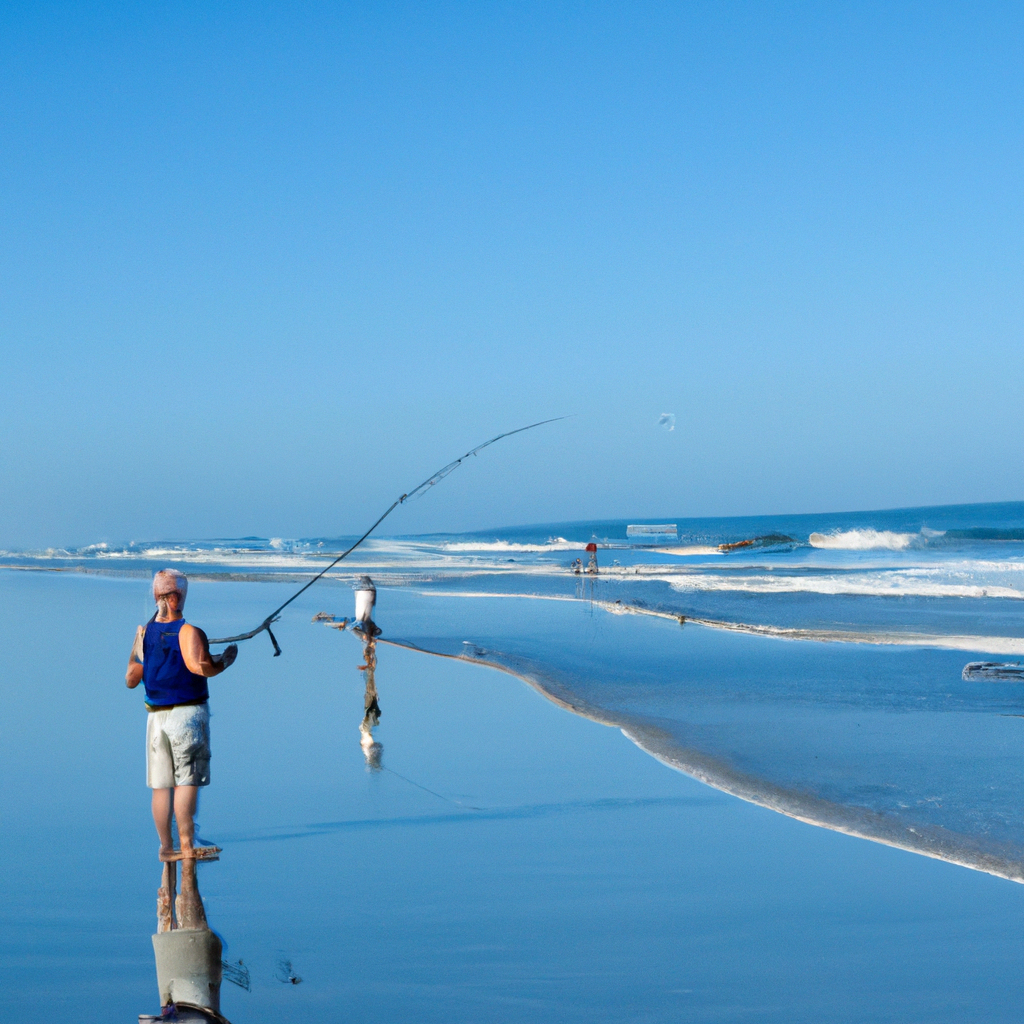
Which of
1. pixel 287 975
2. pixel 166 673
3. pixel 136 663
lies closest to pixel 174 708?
pixel 166 673

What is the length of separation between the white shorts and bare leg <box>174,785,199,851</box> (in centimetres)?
3

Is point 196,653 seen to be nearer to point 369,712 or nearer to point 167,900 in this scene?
point 167,900

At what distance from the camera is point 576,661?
12320 millimetres

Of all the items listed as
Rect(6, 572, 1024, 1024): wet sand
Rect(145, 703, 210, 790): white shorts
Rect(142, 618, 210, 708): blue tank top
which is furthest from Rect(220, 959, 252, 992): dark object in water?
Rect(142, 618, 210, 708): blue tank top

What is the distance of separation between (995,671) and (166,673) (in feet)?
30.8

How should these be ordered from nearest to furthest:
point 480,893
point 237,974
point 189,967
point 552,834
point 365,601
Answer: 1. point 189,967
2. point 237,974
3. point 480,893
4. point 552,834
5. point 365,601

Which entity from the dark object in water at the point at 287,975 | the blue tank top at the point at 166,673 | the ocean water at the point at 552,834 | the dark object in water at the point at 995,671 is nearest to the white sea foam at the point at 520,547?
the dark object in water at the point at 995,671

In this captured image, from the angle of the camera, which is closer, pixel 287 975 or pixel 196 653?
pixel 287 975

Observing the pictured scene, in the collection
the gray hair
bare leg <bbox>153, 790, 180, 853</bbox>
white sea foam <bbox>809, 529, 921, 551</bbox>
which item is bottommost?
white sea foam <bbox>809, 529, 921, 551</bbox>

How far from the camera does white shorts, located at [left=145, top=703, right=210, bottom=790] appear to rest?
3.92m

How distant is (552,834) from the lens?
5.34m

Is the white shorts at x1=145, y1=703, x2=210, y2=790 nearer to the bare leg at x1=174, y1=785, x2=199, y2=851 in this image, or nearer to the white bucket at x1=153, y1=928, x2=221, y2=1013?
the bare leg at x1=174, y1=785, x2=199, y2=851

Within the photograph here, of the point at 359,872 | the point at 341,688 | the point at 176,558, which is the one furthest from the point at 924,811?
the point at 176,558

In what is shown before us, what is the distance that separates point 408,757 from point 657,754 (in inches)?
70.2
